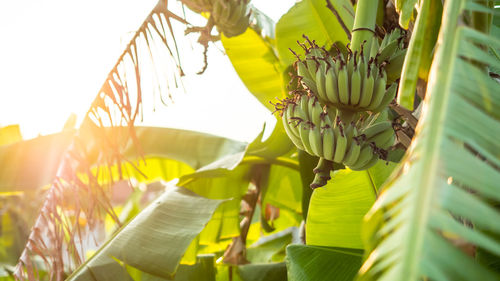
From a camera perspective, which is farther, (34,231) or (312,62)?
(34,231)

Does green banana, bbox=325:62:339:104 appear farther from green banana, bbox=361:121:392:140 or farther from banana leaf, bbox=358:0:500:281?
banana leaf, bbox=358:0:500:281

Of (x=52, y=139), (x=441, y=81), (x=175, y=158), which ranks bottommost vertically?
(x=175, y=158)

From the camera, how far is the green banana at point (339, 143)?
595 mm

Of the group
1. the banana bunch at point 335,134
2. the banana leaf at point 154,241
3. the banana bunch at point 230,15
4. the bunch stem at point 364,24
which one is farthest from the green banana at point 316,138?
the banana bunch at point 230,15

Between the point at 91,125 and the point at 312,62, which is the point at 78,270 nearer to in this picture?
the point at 91,125

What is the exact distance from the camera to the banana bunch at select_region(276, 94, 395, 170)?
60 cm

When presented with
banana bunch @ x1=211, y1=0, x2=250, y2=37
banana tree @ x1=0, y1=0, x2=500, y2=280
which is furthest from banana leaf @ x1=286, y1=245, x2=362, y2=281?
banana bunch @ x1=211, y1=0, x2=250, y2=37

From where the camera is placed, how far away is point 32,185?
4.96 ft

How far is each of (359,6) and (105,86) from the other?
759 millimetres

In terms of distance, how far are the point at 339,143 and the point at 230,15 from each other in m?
0.67

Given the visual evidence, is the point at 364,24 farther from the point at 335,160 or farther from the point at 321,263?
the point at 321,263

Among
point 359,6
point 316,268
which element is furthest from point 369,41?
point 316,268

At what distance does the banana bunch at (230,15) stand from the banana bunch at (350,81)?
544mm

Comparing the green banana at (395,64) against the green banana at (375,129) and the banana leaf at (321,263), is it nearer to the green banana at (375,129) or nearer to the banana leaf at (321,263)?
the green banana at (375,129)
